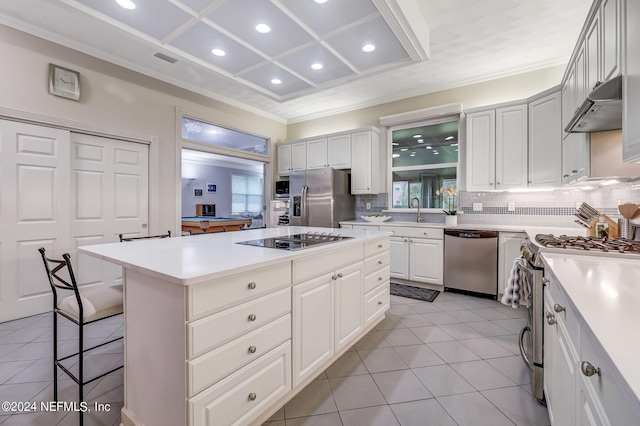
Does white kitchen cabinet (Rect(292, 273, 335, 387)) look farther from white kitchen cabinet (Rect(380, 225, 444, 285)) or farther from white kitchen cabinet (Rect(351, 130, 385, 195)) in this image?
white kitchen cabinet (Rect(351, 130, 385, 195))

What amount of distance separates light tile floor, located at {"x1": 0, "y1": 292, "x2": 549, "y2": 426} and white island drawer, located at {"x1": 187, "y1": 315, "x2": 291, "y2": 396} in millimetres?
480

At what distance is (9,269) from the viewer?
288 cm

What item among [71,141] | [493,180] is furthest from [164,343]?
[493,180]

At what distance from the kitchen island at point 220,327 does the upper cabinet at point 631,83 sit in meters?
1.54

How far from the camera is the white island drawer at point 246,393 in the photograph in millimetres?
1184

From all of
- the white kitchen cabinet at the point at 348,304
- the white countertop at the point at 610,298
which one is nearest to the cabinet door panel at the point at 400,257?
the white kitchen cabinet at the point at 348,304

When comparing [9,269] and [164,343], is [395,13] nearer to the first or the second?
[164,343]

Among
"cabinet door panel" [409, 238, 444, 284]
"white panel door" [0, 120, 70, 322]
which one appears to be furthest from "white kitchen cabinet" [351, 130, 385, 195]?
"white panel door" [0, 120, 70, 322]

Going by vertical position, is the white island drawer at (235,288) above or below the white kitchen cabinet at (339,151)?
below

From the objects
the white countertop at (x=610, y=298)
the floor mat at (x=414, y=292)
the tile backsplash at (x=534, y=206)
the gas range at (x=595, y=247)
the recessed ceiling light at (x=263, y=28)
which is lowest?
the floor mat at (x=414, y=292)

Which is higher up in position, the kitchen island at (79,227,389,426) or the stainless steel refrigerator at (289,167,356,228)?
the stainless steel refrigerator at (289,167,356,228)

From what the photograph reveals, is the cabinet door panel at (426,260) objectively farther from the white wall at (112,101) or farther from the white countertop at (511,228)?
the white wall at (112,101)

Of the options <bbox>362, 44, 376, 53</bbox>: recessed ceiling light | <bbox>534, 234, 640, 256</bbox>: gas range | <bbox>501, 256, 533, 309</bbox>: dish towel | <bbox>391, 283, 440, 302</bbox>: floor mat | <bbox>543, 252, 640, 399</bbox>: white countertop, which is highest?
<bbox>362, 44, 376, 53</bbox>: recessed ceiling light

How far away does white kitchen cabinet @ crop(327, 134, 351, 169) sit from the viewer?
193 inches
